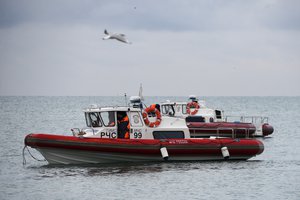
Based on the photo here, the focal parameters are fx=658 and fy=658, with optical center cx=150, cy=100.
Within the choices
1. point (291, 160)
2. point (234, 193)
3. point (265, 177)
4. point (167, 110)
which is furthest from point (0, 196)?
point (167, 110)

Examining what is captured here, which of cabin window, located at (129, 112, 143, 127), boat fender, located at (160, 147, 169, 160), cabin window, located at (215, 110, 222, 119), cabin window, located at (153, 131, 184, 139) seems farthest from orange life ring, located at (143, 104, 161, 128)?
cabin window, located at (215, 110, 222, 119)

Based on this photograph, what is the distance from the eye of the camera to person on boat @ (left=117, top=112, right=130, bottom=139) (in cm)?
2762

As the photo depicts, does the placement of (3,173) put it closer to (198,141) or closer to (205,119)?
(198,141)

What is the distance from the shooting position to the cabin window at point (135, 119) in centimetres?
2791

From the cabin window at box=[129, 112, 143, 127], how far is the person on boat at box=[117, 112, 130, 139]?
0.70ft

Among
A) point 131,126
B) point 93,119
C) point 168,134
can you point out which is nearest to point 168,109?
point 168,134

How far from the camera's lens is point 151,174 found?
2597 cm

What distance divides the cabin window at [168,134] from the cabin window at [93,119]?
8.20ft

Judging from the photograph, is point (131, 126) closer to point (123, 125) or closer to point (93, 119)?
point (123, 125)

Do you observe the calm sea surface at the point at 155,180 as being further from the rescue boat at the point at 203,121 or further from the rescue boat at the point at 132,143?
the rescue boat at the point at 203,121

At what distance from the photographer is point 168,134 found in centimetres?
2839

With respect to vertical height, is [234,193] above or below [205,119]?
below

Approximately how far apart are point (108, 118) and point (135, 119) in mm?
1199

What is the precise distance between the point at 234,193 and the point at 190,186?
1753 millimetres
